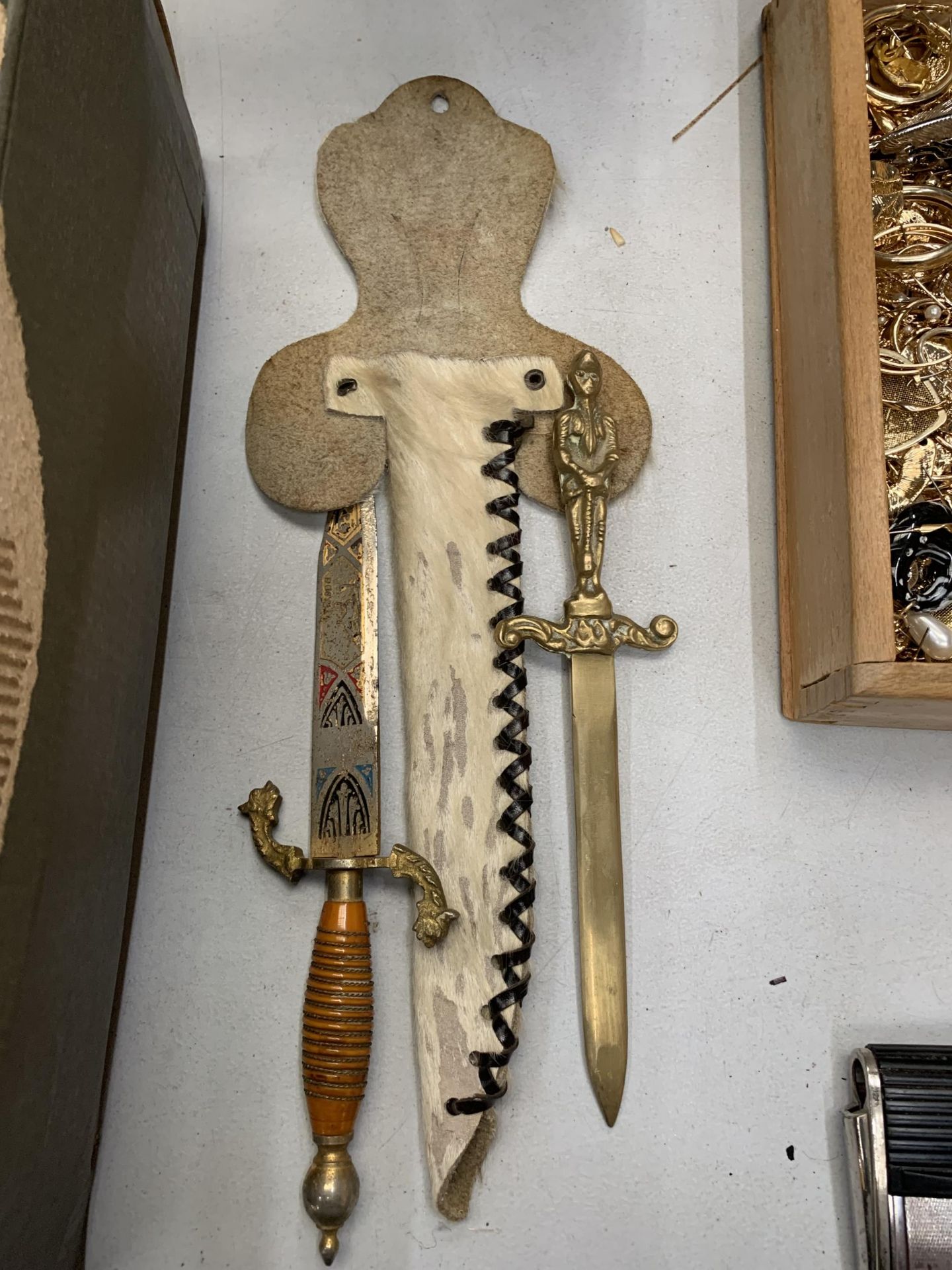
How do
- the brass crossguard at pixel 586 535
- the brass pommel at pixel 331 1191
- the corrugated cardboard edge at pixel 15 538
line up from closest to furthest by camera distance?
the corrugated cardboard edge at pixel 15 538, the brass pommel at pixel 331 1191, the brass crossguard at pixel 586 535

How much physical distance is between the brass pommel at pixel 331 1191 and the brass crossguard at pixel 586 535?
0.42 m

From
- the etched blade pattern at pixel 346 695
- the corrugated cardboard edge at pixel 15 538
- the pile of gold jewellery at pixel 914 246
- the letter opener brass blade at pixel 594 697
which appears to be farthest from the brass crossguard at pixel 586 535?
the corrugated cardboard edge at pixel 15 538

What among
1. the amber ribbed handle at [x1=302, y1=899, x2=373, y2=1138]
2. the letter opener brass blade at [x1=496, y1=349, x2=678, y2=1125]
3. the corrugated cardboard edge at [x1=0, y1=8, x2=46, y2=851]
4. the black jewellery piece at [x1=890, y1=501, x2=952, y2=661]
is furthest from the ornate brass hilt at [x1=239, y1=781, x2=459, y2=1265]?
the black jewellery piece at [x1=890, y1=501, x2=952, y2=661]

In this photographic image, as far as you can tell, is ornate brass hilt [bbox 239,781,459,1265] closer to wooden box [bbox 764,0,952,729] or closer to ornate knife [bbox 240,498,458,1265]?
ornate knife [bbox 240,498,458,1265]

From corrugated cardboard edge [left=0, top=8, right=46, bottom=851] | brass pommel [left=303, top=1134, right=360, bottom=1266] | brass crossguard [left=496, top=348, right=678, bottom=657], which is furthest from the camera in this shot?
brass crossguard [left=496, top=348, right=678, bottom=657]

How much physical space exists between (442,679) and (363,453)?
0.72 ft

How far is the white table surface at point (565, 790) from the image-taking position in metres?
0.83

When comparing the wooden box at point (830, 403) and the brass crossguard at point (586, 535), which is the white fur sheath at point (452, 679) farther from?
the wooden box at point (830, 403)

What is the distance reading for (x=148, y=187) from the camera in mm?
843

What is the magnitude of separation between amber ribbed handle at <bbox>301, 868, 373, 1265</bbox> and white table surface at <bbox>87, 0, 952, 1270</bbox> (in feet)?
0.13

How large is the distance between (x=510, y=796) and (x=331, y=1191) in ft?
1.07

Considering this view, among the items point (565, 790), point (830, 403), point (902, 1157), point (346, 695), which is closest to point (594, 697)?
point (565, 790)

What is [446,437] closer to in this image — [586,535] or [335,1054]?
[586,535]

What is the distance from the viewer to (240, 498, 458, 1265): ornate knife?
31.1 inches
